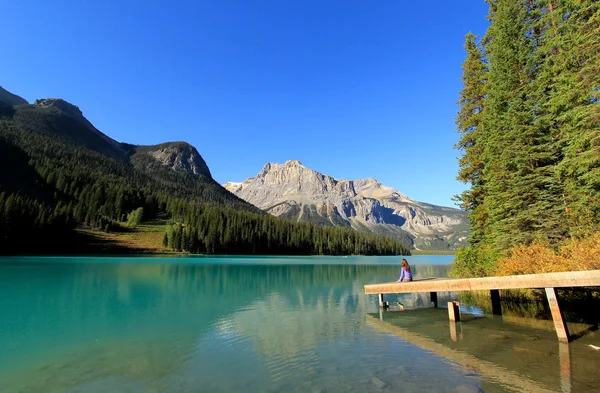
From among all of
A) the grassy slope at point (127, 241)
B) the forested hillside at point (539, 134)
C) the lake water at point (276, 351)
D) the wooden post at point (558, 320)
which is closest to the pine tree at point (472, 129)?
the forested hillside at point (539, 134)

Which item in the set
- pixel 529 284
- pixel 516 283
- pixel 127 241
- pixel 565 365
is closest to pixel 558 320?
pixel 529 284

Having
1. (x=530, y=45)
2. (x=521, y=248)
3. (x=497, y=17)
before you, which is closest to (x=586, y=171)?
(x=521, y=248)

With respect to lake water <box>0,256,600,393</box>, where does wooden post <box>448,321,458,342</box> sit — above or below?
above

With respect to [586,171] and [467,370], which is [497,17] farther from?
[467,370]

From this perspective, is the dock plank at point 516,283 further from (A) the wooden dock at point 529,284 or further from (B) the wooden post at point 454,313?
(B) the wooden post at point 454,313

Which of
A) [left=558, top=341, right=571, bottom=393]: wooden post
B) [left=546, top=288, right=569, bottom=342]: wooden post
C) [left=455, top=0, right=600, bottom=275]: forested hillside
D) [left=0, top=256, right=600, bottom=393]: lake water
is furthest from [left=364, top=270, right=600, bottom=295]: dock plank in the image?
[left=455, top=0, right=600, bottom=275]: forested hillside

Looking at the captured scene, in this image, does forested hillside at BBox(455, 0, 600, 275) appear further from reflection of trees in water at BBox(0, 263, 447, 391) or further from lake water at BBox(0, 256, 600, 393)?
reflection of trees in water at BBox(0, 263, 447, 391)

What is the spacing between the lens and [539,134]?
22062 millimetres

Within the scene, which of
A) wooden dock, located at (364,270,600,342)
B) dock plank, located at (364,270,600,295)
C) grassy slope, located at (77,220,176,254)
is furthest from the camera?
grassy slope, located at (77,220,176,254)

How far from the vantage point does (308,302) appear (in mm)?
27109

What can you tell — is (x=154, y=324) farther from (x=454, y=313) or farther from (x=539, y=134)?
(x=539, y=134)

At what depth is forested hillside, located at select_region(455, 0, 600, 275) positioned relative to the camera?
17.3m

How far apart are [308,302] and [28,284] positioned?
30.5m

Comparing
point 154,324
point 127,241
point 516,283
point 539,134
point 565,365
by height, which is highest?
point 539,134
